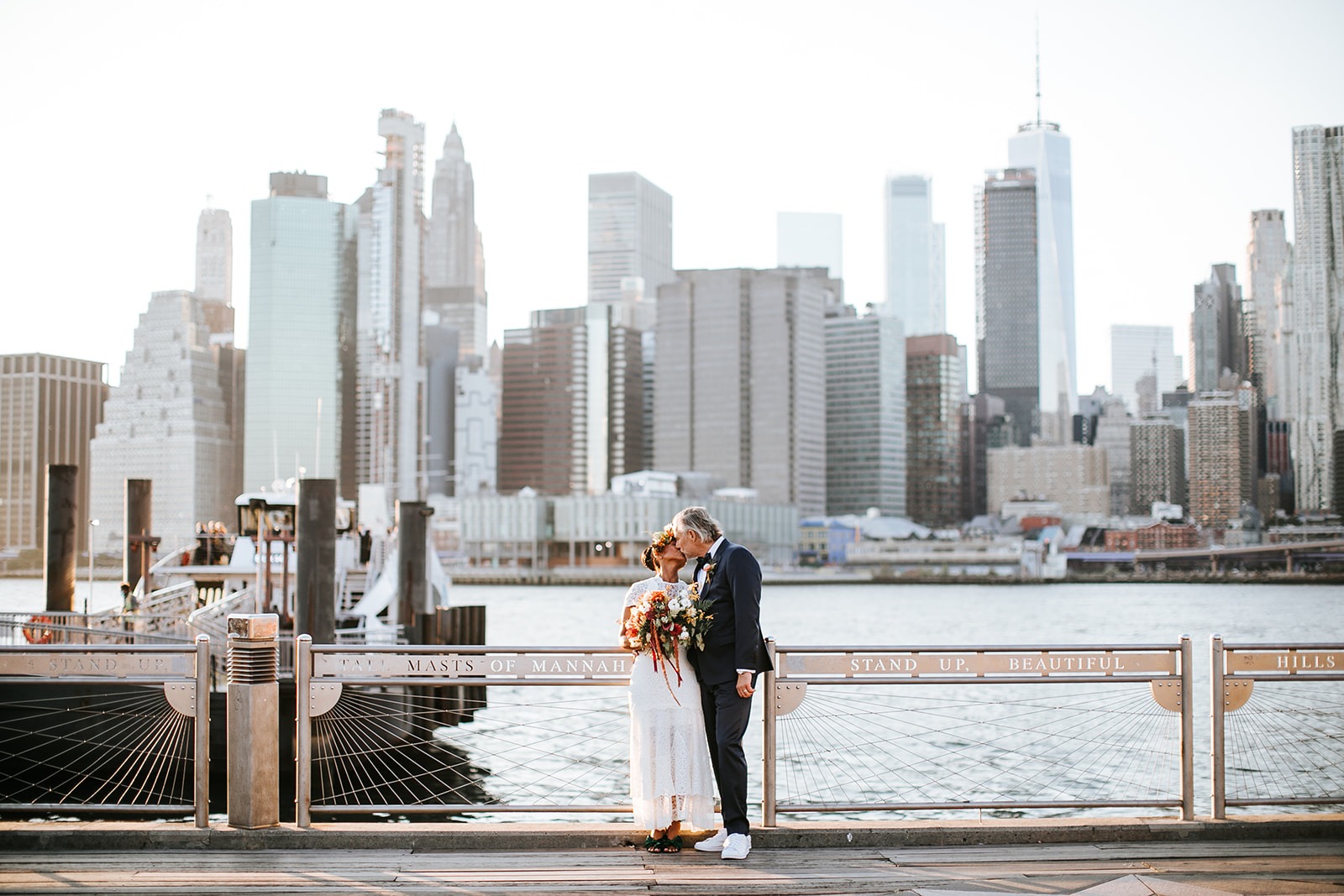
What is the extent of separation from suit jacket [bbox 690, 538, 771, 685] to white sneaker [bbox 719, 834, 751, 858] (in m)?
0.83

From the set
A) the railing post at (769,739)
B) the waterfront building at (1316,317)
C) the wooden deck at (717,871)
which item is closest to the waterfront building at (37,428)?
the wooden deck at (717,871)

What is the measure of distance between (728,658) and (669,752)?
1.98 feet

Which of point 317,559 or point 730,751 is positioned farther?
point 317,559

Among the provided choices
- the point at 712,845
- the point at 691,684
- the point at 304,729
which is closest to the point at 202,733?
the point at 304,729

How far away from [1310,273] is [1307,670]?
185020 millimetres

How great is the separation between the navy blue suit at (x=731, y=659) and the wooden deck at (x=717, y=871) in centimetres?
38

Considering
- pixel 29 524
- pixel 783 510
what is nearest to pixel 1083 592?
pixel 783 510

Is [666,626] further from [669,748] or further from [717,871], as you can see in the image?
[717,871]

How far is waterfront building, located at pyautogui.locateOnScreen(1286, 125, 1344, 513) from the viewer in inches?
6294

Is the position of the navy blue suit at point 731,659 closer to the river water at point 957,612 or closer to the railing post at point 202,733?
the railing post at point 202,733

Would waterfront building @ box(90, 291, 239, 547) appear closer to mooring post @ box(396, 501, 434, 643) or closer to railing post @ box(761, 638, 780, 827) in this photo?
mooring post @ box(396, 501, 434, 643)

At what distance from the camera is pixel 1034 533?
635 ft

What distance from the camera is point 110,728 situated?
1831 cm

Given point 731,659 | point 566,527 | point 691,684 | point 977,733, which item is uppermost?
point 731,659
